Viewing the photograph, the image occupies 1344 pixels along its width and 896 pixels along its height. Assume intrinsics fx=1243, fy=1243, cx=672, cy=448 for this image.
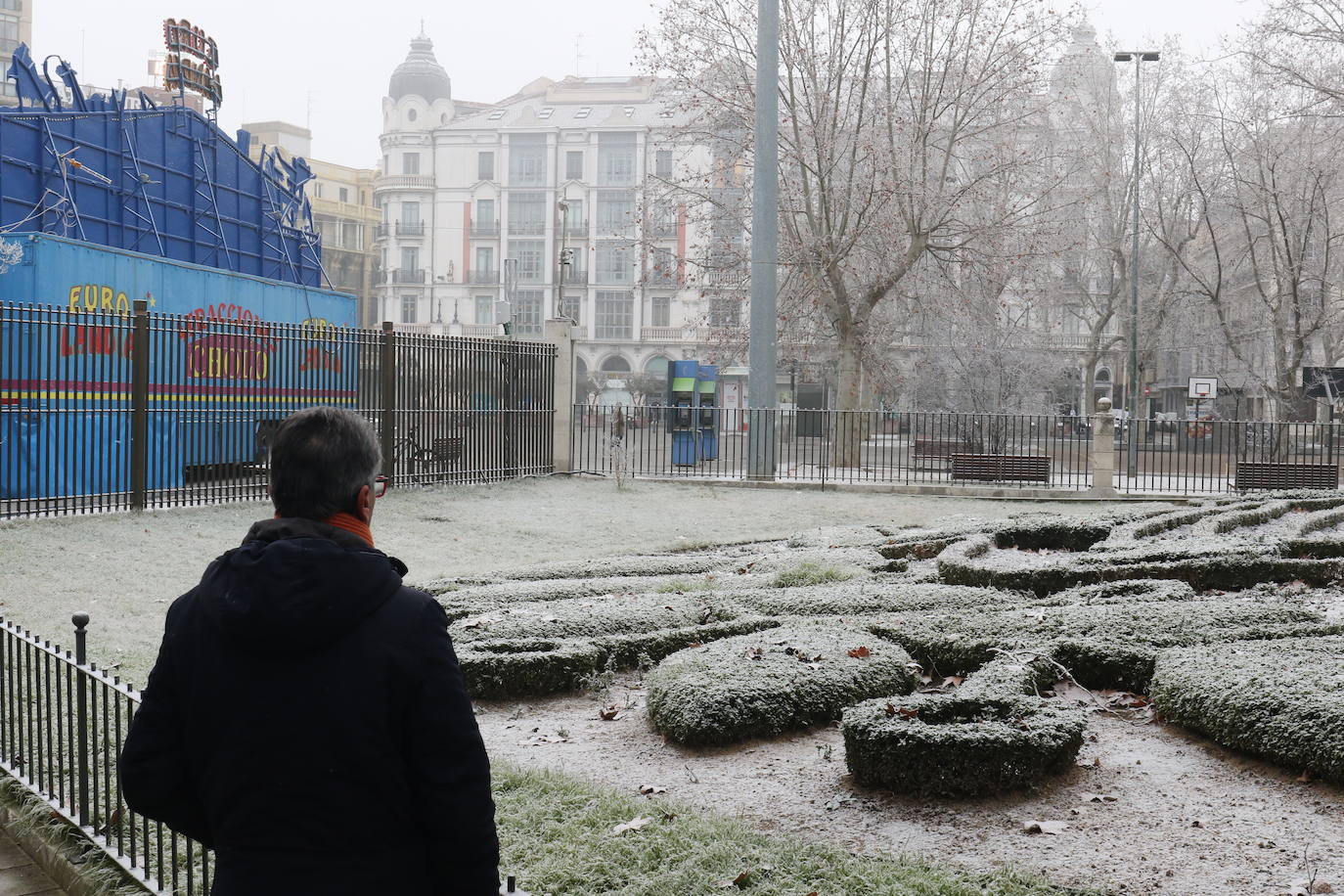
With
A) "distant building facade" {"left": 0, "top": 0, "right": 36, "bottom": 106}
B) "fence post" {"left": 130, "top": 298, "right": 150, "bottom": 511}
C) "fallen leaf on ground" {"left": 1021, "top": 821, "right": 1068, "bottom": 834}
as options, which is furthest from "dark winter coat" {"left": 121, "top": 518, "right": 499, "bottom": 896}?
"distant building facade" {"left": 0, "top": 0, "right": 36, "bottom": 106}

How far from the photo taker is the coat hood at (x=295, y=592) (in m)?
2.15

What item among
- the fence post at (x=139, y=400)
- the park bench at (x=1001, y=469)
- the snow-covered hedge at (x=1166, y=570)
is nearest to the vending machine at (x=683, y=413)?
the park bench at (x=1001, y=469)

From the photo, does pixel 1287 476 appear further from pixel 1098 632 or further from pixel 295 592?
pixel 295 592

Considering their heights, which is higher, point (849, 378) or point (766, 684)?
point (849, 378)

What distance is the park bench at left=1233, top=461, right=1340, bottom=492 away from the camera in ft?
64.3

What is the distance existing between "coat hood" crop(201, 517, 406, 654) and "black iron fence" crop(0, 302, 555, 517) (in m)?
11.8

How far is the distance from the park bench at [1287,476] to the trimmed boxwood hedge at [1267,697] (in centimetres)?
1527

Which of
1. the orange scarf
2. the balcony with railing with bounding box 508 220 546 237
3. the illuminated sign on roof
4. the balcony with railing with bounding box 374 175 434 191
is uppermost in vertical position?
the balcony with railing with bounding box 374 175 434 191

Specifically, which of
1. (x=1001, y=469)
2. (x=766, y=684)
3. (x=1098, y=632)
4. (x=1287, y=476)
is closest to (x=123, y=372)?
(x=766, y=684)

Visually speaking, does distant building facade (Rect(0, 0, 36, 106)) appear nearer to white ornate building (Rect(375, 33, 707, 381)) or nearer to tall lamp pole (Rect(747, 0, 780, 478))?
white ornate building (Rect(375, 33, 707, 381))

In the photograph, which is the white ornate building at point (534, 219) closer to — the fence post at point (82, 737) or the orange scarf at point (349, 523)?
the fence post at point (82, 737)

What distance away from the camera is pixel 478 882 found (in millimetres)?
2264

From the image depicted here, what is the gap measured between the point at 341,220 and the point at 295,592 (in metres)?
84.7

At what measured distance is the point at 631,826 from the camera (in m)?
4.32
